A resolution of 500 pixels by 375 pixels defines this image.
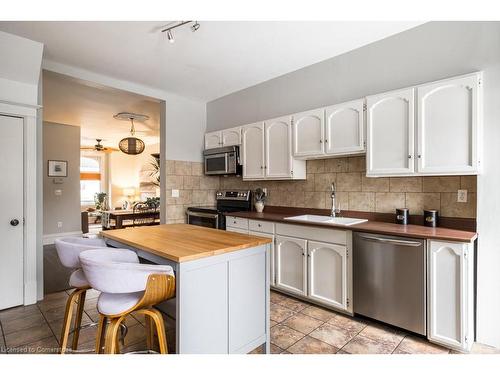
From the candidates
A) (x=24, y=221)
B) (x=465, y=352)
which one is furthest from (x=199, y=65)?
A: (x=465, y=352)

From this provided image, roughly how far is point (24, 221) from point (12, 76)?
144cm

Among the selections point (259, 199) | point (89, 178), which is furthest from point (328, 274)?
point (89, 178)

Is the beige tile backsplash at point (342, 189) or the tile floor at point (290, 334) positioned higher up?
the beige tile backsplash at point (342, 189)

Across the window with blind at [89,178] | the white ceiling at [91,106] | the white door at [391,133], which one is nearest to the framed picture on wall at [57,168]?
the white ceiling at [91,106]

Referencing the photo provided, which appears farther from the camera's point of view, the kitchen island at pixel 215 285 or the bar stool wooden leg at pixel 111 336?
the kitchen island at pixel 215 285

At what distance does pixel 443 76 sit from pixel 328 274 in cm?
199

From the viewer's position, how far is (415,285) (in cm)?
213

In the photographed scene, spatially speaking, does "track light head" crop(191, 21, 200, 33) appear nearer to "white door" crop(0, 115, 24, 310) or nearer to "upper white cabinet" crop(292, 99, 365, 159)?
"upper white cabinet" crop(292, 99, 365, 159)

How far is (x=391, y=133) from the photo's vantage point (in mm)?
2457

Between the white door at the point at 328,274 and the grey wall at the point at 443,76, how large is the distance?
989 millimetres

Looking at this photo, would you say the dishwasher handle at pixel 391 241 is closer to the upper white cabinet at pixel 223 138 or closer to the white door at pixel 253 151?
the white door at pixel 253 151

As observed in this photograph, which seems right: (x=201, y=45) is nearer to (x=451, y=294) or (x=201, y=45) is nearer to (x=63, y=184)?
(x=451, y=294)

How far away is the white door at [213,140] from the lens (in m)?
4.33
